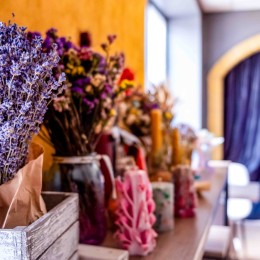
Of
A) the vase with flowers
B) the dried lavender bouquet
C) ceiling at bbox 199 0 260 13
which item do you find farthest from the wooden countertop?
ceiling at bbox 199 0 260 13

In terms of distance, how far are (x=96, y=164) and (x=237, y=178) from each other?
12.7 feet

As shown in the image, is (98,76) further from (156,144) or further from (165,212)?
(156,144)

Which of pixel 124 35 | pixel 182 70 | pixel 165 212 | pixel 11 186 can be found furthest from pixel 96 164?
pixel 182 70

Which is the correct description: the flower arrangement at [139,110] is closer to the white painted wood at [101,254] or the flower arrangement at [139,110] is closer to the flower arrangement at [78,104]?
the flower arrangement at [78,104]

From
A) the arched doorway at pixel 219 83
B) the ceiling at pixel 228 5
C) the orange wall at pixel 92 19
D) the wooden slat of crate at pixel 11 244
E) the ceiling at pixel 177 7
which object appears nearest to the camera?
the wooden slat of crate at pixel 11 244

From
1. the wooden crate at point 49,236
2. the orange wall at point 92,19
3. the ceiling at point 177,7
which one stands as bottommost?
the wooden crate at point 49,236

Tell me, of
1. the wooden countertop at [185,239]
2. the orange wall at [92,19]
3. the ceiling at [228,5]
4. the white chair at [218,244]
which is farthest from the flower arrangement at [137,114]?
the ceiling at [228,5]

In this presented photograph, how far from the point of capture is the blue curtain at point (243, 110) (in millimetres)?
5707

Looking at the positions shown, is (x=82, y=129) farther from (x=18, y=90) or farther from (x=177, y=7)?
(x=177, y=7)

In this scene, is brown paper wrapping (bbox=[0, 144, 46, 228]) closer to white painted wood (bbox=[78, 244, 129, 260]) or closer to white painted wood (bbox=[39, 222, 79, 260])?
white painted wood (bbox=[39, 222, 79, 260])

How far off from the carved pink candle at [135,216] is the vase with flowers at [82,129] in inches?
2.3

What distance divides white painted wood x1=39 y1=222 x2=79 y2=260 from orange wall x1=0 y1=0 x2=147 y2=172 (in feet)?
1.55

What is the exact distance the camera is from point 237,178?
4.82m

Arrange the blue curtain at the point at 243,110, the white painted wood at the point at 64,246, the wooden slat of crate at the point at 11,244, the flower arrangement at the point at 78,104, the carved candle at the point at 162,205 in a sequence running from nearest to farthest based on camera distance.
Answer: the wooden slat of crate at the point at 11,244 < the white painted wood at the point at 64,246 < the flower arrangement at the point at 78,104 < the carved candle at the point at 162,205 < the blue curtain at the point at 243,110
